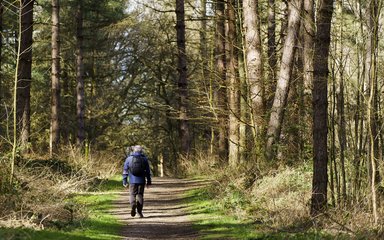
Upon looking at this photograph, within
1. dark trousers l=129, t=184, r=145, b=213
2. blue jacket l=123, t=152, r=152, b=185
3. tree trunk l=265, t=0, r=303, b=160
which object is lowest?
dark trousers l=129, t=184, r=145, b=213

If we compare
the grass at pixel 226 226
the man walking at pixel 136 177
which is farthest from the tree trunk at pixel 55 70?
the man walking at pixel 136 177

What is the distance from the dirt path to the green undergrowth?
0.90 ft

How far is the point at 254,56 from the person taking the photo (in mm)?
19625

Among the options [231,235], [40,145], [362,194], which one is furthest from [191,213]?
[40,145]

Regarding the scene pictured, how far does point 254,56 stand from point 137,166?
5.59 metres

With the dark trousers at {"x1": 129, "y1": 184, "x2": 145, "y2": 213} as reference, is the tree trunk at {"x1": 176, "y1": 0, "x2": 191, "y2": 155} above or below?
above

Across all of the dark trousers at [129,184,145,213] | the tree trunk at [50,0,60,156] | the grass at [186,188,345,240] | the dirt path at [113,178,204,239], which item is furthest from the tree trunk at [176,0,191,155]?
the dark trousers at [129,184,145,213]

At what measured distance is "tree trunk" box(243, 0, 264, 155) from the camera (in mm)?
19594

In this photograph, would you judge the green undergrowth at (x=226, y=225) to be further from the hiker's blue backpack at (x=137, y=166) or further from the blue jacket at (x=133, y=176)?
the hiker's blue backpack at (x=137, y=166)

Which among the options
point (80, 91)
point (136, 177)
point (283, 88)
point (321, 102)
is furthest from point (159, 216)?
point (80, 91)

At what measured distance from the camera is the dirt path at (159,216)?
43.4 ft

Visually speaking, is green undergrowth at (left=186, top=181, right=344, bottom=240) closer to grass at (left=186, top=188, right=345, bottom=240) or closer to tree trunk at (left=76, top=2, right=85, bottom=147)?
grass at (left=186, top=188, right=345, bottom=240)

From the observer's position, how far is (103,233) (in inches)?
504

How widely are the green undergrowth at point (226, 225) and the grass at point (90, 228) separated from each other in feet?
5.97
